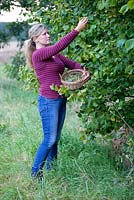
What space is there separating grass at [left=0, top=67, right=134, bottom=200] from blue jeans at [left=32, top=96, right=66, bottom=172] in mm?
190

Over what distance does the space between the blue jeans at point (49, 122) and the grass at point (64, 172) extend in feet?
0.62

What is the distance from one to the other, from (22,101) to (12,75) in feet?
14.4

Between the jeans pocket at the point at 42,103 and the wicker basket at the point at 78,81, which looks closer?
the wicker basket at the point at 78,81

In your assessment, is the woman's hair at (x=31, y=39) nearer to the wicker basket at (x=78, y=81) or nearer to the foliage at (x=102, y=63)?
the foliage at (x=102, y=63)

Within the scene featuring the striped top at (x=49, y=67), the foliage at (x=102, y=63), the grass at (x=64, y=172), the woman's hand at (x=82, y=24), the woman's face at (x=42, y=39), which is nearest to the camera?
the foliage at (x=102, y=63)

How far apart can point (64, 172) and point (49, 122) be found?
0.63 meters

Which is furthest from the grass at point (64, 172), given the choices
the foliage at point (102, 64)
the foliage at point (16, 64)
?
the foliage at point (16, 64)

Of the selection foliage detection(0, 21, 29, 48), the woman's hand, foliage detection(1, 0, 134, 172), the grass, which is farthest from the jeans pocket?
foliage detection(0, 21, 29, 48)

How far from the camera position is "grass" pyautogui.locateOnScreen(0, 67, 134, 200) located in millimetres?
4441

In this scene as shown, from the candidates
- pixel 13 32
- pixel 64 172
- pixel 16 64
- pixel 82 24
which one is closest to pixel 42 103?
pixel 64 172

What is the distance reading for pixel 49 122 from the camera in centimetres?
475

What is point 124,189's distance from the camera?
4445mm

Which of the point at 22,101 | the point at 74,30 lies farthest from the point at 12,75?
the point at 74,30

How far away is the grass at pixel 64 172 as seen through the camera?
4.44m
